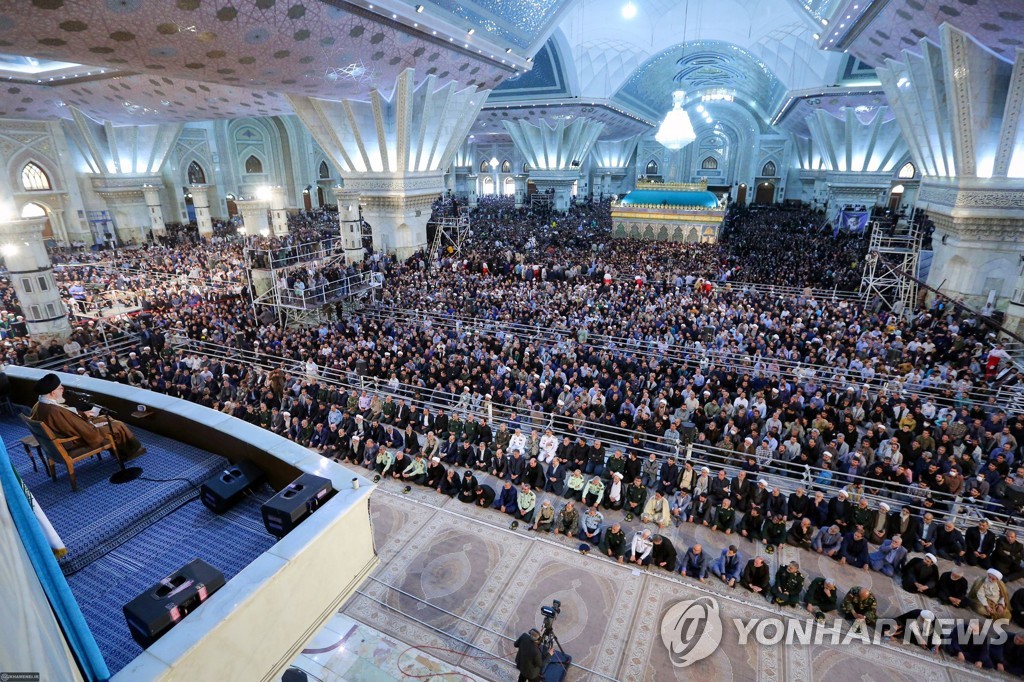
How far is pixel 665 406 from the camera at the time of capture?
895cm

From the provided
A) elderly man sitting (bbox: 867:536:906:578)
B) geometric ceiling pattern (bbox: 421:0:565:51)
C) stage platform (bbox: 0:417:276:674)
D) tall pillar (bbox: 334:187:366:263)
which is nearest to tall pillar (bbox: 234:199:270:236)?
tall pillar (bbox: 334:187:366:263)

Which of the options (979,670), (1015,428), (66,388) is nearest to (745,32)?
(1015,428)

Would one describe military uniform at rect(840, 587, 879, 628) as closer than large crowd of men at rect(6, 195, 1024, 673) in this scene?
Yes

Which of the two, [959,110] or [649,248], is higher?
[959,110]

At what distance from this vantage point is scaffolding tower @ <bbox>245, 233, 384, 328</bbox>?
47.0 ft

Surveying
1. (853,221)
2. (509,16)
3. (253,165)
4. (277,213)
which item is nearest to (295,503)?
(509,16)

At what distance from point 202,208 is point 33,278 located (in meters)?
17.0

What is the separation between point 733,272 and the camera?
18281mm

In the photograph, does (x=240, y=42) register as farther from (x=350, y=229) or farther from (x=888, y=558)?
(x=888, y=558)

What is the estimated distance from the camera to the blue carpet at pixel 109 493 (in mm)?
3354

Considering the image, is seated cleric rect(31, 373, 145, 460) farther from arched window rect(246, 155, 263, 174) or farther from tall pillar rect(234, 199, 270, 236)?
arched window rect(246, 155, 263, 174)

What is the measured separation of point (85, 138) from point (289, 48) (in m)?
19.4

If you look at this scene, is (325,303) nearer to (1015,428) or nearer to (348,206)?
(348,206)

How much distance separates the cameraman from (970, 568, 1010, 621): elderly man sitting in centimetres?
484
